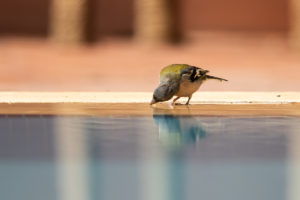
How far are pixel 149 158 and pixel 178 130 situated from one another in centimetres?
141

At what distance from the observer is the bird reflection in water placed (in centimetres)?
646

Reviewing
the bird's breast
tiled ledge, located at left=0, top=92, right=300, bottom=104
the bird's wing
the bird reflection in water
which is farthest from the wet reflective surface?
tiled ledge, located at left=0, top=92, right=300, bottom=104

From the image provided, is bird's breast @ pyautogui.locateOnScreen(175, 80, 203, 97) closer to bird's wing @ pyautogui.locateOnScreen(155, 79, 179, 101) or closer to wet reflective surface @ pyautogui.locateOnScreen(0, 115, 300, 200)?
bird's wing @ pyautogui.locateOnScreen(155, 79, 179, 101)

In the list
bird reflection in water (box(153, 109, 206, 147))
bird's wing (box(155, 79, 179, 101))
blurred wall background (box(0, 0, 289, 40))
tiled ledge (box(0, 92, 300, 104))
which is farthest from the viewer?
blurred wall background (box(0, 0, 289, 40))

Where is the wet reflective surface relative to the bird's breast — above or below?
below

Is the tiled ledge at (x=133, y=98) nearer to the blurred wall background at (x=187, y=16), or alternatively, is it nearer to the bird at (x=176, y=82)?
the bird at (x=176, y=82)

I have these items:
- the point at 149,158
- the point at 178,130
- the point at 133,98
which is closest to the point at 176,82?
the point at 133,98

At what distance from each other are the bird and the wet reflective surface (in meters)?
0.66

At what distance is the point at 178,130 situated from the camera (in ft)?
23.1

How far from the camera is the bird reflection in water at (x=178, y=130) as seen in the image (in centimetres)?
646

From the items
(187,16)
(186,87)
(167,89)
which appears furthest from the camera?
(187,16)

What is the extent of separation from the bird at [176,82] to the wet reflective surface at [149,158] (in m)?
0.66

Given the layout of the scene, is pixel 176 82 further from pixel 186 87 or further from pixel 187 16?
pixel 187 16

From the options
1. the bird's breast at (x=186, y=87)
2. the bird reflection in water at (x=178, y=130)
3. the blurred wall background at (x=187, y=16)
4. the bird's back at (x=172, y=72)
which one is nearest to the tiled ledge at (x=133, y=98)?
the bird's breast at (x=186, y=87)
